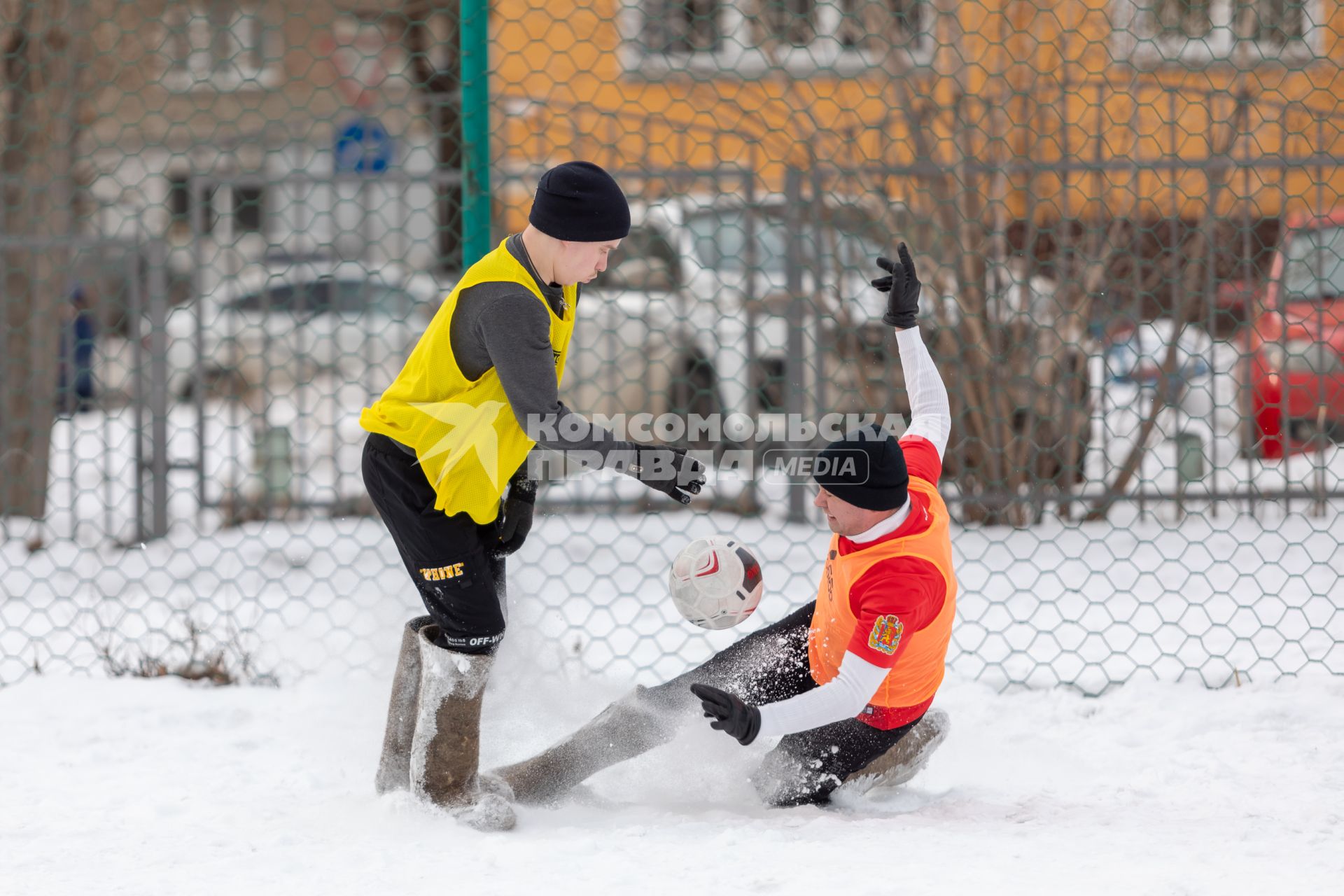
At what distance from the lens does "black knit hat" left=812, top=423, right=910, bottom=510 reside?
289 centimetres

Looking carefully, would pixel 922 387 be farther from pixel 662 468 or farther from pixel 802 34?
pixel 802 34

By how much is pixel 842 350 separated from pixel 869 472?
3.17m

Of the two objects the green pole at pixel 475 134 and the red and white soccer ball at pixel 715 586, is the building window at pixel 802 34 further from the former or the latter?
the red and white soccer ball at pixel 715 586

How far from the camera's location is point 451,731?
120 inches

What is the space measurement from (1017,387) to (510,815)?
3657mm

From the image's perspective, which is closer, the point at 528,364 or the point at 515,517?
the point at 528,364

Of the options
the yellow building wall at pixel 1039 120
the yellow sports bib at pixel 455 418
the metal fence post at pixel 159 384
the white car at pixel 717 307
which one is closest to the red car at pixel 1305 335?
the yellow building wall at pixel 1039 120

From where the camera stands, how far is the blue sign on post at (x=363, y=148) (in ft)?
17.0

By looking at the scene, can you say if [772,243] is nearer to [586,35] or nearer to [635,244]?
[635,244]

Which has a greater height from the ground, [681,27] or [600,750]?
[681,27]

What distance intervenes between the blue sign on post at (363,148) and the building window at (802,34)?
1139mm

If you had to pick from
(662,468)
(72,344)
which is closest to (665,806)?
(662,468)

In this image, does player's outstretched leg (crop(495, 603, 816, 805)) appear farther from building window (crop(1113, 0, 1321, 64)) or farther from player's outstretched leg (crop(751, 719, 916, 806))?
building window (crop(1113, 0, 1321, 64))

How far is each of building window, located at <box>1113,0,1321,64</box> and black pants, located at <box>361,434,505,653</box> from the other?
10.9 feet
